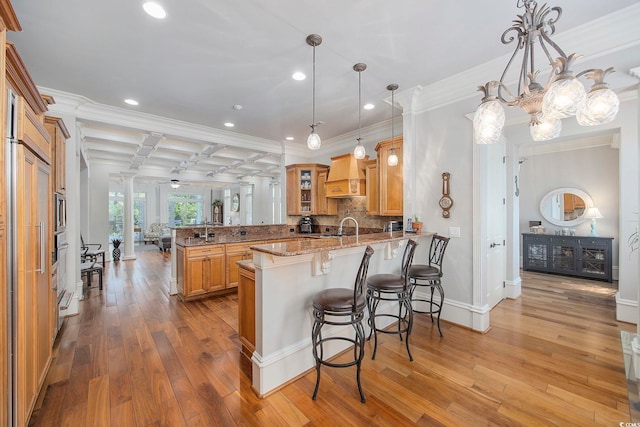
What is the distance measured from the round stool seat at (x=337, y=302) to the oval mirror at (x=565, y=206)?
6251 millimetres

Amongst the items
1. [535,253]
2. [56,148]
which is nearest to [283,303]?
[56,148]

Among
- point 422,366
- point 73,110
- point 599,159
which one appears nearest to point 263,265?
point 422,366

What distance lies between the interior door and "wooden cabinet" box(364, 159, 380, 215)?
5.38ft

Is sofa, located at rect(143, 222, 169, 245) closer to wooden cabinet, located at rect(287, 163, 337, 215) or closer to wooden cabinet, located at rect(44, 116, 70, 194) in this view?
wooden cabinet, located at rect(287, 163, 337, 215)

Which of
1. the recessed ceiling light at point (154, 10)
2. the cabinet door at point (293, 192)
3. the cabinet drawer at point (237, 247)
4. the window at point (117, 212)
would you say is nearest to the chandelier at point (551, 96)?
the recessed ceiling light at point (154, 10)

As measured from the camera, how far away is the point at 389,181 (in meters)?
4.18

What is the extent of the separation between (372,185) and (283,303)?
120 inches

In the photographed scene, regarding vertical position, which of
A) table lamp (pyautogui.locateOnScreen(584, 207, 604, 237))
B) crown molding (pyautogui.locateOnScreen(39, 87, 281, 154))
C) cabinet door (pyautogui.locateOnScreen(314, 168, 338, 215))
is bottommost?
table lamp (pyautogui.locateOnScreen(584, 207, 604, 237))

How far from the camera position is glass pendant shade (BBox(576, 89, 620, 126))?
4.85 feet

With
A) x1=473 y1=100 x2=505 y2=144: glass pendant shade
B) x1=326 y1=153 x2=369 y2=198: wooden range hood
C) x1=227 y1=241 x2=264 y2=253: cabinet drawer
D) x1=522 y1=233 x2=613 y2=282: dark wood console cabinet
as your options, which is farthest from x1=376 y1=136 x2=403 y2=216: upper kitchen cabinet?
x1=522 y1=233 x2=613 y2=282: dark wood console cabinet

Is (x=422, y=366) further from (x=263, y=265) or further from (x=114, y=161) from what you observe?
(x=114, y=161)

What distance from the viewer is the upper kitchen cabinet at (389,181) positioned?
401cm

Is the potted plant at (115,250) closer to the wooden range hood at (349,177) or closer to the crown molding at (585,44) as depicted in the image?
the wooden range hood at (349,177)

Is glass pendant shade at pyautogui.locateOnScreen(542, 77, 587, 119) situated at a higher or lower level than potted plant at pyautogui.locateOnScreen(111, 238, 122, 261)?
higher
